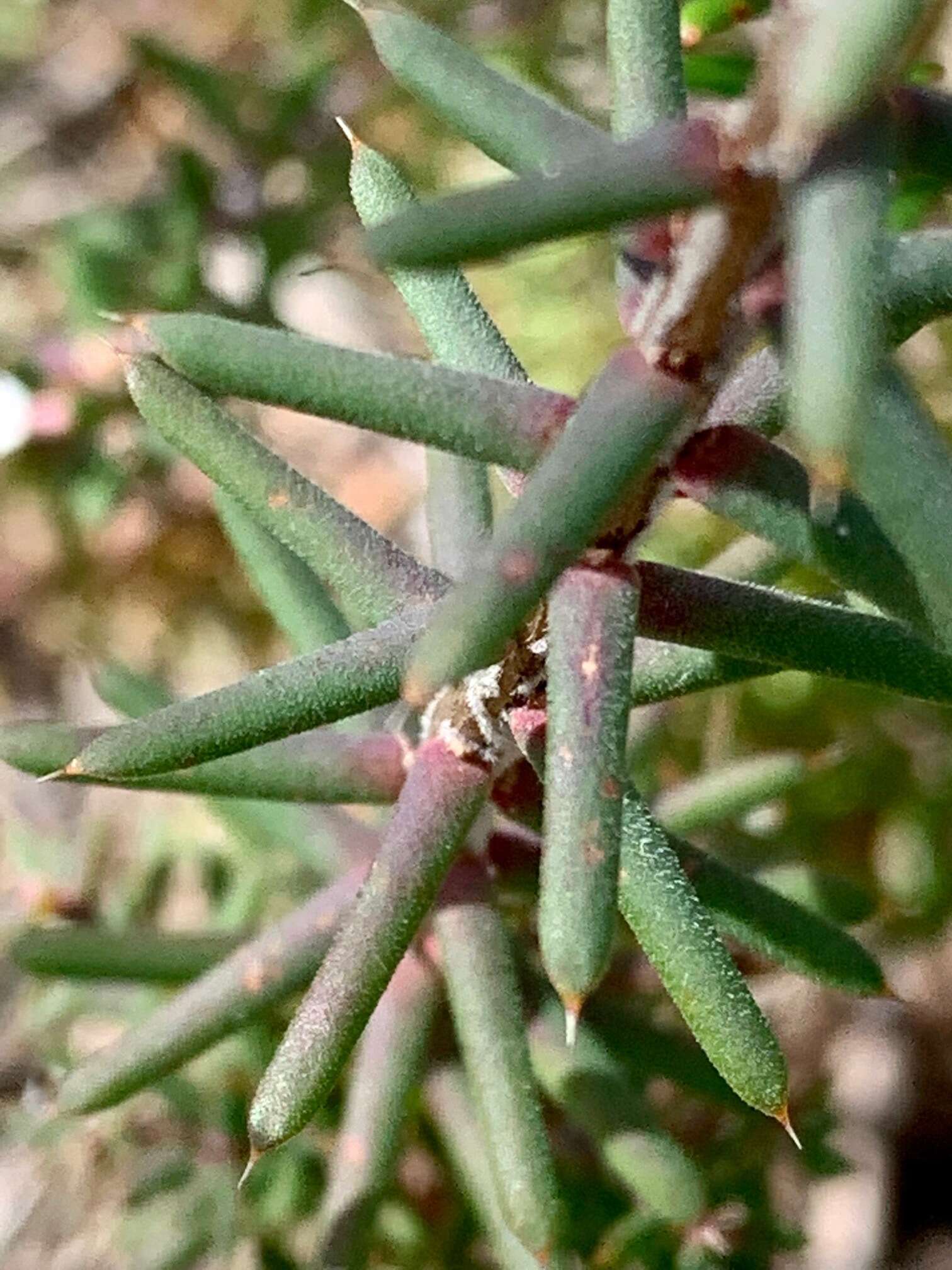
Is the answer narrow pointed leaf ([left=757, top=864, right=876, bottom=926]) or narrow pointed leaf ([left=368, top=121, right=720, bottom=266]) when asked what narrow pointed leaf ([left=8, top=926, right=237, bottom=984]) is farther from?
narrow pointed leaf ([left=368, top=121, right=720, bottom=266])

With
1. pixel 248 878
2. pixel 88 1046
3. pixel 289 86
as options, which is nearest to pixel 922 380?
pixel 289 86

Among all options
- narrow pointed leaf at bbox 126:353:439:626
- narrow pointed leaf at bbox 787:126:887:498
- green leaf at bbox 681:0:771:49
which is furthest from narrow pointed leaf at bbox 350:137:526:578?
green leaf at bbox 681:0:771:49

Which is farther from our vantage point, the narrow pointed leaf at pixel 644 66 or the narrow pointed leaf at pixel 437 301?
the narrow pointed leaf at pixel 437 301

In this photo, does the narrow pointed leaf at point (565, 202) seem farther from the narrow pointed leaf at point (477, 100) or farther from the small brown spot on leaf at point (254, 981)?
the small brown spot on leaf at point (254, 981)

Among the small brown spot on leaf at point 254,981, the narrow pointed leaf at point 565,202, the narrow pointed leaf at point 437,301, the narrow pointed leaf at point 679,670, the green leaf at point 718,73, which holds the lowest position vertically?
the small brown spot on leaf at point 254,981

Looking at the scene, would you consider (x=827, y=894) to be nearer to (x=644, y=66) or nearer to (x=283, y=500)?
(x=283, y=500)

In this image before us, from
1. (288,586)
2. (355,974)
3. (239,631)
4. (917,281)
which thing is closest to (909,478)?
(917,281)

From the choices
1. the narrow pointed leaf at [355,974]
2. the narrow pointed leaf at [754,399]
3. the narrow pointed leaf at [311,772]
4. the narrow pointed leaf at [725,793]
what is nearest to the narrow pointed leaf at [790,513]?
the narrow pointed leaf at [754,399]
